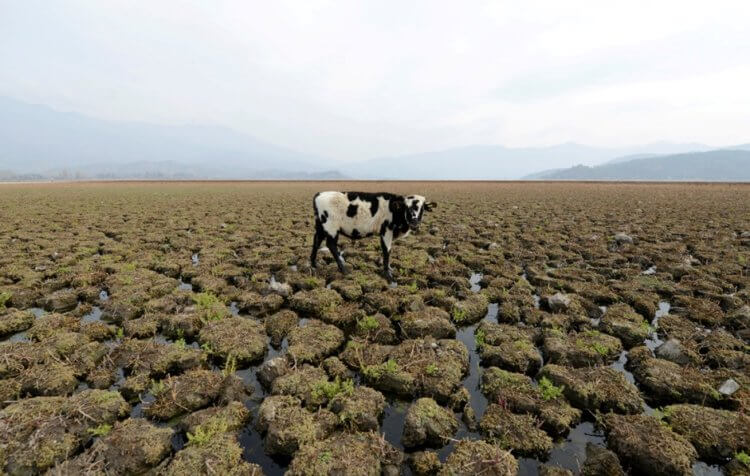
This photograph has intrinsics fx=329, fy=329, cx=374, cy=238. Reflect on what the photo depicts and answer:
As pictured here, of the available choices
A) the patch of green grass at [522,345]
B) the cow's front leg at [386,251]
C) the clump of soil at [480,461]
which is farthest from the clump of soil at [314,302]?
the clump of soil at [480,461]

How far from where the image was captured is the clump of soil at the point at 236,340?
515 cm

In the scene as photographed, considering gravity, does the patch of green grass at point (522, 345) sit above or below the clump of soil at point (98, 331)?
below

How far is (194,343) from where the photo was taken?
18.3 ft

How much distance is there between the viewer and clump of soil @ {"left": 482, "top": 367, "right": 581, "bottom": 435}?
3.89 meters

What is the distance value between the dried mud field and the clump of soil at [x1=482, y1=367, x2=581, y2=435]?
0.08ft

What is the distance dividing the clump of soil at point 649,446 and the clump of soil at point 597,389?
31 cm

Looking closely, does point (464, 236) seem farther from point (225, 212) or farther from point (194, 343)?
point (225, 212)

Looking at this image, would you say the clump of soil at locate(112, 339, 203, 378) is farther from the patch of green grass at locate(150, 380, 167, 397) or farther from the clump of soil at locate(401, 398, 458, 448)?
the clump of soil at locate(401, 398, 458, 448)

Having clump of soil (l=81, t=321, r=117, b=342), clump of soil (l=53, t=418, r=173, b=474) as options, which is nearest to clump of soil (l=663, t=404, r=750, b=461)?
clump of soil (l=53, t=418, r=173, b=474)

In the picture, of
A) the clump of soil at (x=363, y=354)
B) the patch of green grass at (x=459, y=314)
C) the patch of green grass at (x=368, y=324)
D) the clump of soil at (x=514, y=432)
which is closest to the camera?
the clump of soil at (x=514, y=432)

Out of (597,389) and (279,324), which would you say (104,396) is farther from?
(597,389)

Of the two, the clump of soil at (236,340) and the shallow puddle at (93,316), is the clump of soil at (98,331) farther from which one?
the clump of soil at (236,340)

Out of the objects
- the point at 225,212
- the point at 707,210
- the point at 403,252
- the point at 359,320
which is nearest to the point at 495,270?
the point at 403,252

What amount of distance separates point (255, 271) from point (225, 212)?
13.1m
